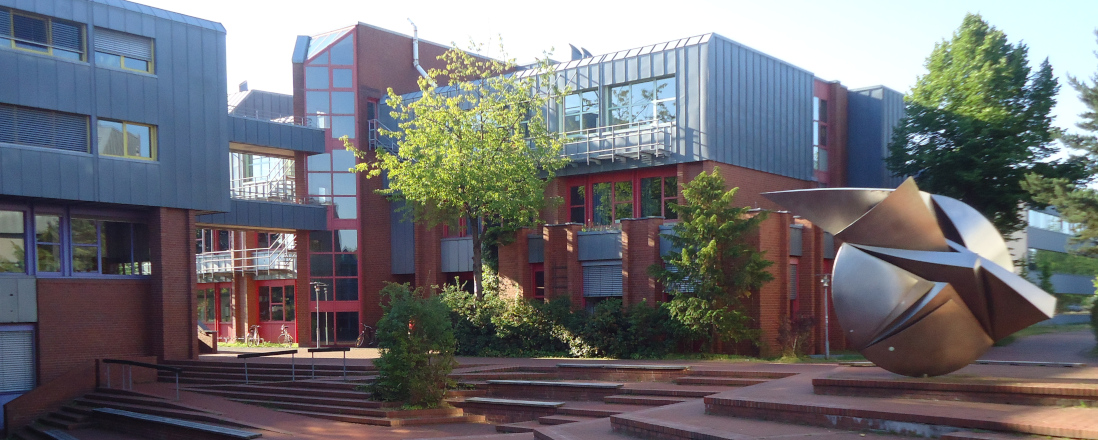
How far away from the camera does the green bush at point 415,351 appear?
1720 cm

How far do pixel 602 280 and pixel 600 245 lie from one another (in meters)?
1.08

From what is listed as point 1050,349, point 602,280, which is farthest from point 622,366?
point 1050,349

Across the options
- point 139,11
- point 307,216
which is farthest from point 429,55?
point 139,11

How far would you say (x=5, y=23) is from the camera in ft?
74.4

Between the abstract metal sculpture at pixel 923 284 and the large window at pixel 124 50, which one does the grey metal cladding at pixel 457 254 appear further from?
the abstract metal sculpture at pixel 923 284

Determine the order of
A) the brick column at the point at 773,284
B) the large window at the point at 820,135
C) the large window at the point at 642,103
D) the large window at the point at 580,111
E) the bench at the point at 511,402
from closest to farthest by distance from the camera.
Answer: the bench at the point at 511,402, the brick column at the point at 773,284, the large window at the point at 642,103, the large window at the point at 580,111, the large window at the point at 820,135

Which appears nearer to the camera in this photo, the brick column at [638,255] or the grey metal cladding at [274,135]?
the brick column at [638,255]

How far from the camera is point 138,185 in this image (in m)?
24.5

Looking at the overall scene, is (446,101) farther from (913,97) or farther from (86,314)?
(913,97)

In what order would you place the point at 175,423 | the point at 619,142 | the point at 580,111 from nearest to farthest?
the point at 175,423, the point at 619,142, the point at 580,111

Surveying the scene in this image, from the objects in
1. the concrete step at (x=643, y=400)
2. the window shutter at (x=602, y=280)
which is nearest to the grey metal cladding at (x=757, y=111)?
the window shutter at (x=602, y=280)

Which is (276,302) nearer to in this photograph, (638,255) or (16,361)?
(16,361)

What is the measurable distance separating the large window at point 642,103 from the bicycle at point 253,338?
59.4 ft

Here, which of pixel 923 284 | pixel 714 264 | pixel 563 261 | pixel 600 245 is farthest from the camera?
pixel 563 261
